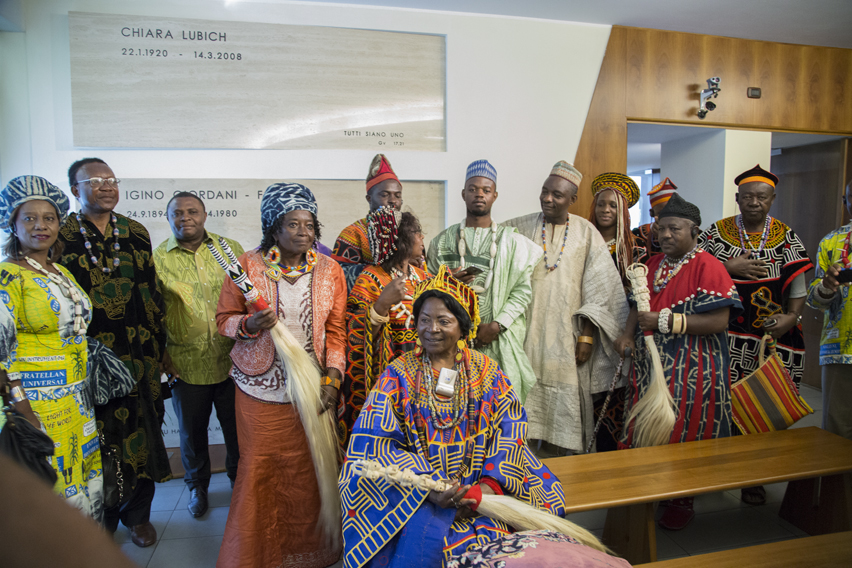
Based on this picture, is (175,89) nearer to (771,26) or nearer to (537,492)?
(537,492)

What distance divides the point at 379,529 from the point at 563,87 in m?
3.97

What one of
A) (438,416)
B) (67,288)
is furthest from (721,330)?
(67,288)

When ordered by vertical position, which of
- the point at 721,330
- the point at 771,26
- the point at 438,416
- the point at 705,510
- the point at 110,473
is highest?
the point at 771,26

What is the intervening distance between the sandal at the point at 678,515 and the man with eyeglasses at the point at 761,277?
0.60 metres

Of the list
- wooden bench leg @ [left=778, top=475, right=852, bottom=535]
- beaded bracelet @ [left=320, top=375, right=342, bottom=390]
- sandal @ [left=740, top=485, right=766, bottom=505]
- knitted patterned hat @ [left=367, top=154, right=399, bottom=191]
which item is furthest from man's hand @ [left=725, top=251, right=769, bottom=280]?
beaded bracelet @ [left=320, top=375, right=342, bottom=390]

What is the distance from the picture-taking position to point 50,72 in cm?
367

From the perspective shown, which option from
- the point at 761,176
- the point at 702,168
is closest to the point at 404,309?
the point at 761,176

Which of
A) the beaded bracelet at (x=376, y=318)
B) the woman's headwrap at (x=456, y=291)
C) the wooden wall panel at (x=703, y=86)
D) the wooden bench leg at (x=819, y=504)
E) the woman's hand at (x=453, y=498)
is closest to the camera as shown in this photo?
the woman's hand at (x=453, y=498)

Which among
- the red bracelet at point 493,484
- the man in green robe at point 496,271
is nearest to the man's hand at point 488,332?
the man in green robe at point 496,271

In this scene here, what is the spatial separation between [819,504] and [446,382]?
229 cm

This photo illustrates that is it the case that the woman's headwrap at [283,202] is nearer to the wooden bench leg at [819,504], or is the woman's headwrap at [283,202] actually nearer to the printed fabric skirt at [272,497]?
the printed fabric skirt at [272,497]

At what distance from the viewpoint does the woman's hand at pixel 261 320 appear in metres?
2.22

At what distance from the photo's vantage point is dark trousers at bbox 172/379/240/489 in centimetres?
294

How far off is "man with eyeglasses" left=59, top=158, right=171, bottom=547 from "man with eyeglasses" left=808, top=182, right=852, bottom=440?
3818 millimetres
